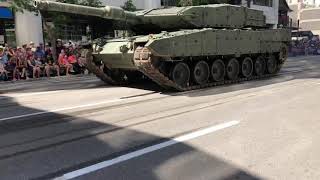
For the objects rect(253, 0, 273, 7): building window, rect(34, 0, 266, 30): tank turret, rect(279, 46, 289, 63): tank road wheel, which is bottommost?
rect(279, 46, 289, 63): tank road wheel

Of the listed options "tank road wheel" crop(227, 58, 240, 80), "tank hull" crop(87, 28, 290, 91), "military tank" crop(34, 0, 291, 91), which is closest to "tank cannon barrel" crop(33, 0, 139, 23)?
"military tank" crop(34, 0, 291, 91)

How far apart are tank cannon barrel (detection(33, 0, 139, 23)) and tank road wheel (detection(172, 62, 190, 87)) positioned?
2401 mm

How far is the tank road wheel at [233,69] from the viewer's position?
645 inches

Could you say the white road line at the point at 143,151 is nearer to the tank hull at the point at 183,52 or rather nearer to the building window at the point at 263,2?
the tank hull at the point at 183,52

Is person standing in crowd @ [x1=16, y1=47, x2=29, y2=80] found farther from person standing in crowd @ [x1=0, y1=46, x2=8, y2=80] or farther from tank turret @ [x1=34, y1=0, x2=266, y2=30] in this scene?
tank turret @ [x1=34, y1=0, x2=266, y2=30]

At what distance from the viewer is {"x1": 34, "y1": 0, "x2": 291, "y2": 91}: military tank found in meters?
13.3

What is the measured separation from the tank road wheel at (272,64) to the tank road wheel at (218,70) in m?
3.54

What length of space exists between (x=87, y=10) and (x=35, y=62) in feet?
22.0

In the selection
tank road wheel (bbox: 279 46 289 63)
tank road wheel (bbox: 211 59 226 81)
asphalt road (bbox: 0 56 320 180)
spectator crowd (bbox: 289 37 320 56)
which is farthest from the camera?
spectator crowd (bbox: 289 37 320 56)

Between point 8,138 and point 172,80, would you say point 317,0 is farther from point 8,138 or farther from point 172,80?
point 8,138

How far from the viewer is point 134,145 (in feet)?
23.9

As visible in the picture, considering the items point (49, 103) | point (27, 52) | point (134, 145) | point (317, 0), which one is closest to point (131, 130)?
point (134, 145)

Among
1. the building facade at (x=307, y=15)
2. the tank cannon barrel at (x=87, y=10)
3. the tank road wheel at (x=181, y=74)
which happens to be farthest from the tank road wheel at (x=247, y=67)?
the building facade at (x=307, y=15)

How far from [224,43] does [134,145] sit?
29.4ft
